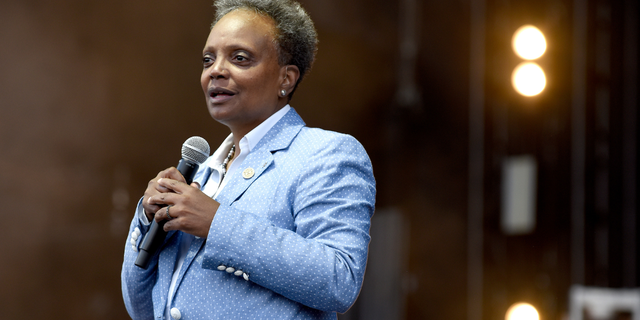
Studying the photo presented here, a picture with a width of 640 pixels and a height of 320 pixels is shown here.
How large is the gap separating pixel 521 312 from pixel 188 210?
3.06 m

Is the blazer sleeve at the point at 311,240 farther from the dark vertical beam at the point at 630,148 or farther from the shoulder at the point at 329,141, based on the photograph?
the dark vertical beam at the point at 630,148

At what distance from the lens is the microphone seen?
1104 millimetres

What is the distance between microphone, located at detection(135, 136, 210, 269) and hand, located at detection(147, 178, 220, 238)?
0.07 metres

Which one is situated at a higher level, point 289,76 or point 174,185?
point 289,76

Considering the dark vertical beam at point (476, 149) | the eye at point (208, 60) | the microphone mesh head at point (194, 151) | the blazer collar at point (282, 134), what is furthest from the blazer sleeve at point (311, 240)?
the dark vertical beam at point (476, 149)

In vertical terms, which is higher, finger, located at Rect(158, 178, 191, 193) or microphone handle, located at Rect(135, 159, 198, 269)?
finger, located at Rect(158, 178, 191, 193)

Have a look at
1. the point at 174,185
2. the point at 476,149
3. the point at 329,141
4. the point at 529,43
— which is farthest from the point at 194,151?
the point at 529,43

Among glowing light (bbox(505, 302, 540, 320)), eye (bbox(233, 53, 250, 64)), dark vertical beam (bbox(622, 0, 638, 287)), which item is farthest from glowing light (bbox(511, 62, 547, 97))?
eye (bbox(233, 53, 250, 64))

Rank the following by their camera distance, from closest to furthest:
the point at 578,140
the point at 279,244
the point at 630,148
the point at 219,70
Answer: the point at 279,244, the point at 219,70, the point at 630,148, the point at 578,140

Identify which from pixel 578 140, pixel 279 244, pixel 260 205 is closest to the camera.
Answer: pixel 279 244

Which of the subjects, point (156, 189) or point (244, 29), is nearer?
point (156, 189)

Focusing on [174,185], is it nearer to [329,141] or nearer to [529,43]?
[329,141]

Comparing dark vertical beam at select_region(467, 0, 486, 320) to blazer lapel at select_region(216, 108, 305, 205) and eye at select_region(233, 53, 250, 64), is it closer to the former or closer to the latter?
blazer lapel at select_region(216, 108, 305, 205)

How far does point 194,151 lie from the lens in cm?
119
